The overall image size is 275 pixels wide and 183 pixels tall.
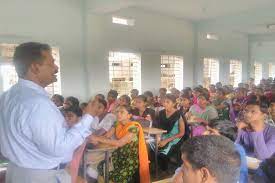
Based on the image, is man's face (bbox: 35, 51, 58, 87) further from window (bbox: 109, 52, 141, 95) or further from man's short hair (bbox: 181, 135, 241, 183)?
window (bbox: 109, 52, 141, 95)

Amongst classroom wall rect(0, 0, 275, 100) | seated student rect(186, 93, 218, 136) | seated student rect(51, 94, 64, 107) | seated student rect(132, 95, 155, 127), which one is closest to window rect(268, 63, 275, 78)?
classroom wall rect(0, 0, 275, 100)

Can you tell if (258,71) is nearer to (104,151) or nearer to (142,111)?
(142,111)

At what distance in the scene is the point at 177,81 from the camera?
9078mm

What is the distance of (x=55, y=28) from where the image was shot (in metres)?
5.63

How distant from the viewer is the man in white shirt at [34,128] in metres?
1.37

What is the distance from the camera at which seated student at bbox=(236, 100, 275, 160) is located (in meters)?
2.46

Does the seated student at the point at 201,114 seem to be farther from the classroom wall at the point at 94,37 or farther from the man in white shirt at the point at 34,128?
the man in white shirt at the point at 34,128

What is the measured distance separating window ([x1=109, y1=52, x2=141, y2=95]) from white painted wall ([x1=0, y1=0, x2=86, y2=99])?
3.33 feet

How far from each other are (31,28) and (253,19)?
5.75 m

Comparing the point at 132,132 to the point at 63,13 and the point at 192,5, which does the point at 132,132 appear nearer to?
the point at 63,13

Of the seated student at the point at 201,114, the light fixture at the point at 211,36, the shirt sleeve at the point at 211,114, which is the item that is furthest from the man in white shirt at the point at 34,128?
the light fixture at the point at 211,36

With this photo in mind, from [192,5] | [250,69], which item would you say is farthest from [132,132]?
[250,69]

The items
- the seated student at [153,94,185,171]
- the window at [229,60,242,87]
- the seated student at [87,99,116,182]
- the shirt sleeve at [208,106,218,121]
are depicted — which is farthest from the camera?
the window at [229,60,242,87]

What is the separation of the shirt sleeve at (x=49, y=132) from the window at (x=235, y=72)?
11.5 metres
